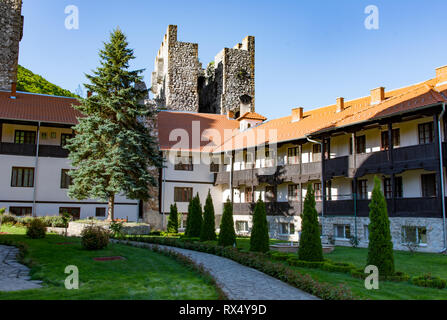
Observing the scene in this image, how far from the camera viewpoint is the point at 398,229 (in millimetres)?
21266

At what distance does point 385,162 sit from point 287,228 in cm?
940

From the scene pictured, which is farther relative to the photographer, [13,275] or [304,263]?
[304,263]

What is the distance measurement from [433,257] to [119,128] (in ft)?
63.0

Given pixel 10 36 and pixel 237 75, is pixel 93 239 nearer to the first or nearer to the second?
pixel 10 36

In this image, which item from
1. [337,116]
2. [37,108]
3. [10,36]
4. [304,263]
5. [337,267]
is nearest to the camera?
[337,267]

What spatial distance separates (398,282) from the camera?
11.8m

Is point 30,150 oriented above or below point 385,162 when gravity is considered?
above

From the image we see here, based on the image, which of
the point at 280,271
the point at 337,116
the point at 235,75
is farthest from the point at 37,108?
the point at 280,271

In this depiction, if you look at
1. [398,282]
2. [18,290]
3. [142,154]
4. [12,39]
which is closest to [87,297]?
[18,290]

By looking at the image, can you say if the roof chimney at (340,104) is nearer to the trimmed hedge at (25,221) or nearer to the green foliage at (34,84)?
the trimmed hedge at (25,221)

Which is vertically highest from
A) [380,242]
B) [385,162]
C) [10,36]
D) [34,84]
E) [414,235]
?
[34,84]

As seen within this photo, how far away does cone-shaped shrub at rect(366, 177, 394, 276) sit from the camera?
40.4 ft

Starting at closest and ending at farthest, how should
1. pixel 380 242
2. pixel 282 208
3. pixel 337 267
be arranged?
pixel 380 242 → pixel 337 267 → pixel 282 208
